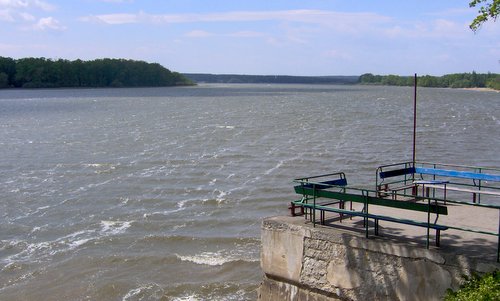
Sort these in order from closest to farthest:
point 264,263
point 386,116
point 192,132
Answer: point 264,263
point 192,132
point 386,116

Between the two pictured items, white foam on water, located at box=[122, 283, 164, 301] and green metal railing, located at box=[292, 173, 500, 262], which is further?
white foam on water, located at box=[122, 283, 164, 301]

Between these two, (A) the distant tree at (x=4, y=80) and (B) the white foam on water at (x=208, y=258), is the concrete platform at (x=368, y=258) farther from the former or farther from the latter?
(A) the distant tree at (x=4, y=80)

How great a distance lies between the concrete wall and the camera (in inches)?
331

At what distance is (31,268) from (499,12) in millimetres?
12234

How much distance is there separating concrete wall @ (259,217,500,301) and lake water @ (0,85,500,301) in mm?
3647

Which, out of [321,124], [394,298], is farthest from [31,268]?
[321,124]

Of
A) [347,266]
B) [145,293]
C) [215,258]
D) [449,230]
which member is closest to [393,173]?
[449,230]

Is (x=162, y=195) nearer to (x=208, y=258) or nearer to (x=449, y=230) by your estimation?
(x=208, y=258)

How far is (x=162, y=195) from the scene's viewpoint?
2275 centimetres

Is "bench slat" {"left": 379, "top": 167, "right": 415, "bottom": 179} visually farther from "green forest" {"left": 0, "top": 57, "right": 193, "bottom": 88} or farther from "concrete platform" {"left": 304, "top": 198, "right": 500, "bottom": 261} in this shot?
"green forest" {"left": 0, "top": 57, "right": 193, "bottom": 88}

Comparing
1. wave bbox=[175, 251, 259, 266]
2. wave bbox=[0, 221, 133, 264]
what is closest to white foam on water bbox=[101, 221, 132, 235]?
wave bbox=[0, 221, 133, 264]

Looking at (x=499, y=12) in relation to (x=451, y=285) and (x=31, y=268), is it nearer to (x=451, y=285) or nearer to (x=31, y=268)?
(x=451, y=285)

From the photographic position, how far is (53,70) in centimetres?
17200

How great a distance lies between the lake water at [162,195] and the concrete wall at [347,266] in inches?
144
